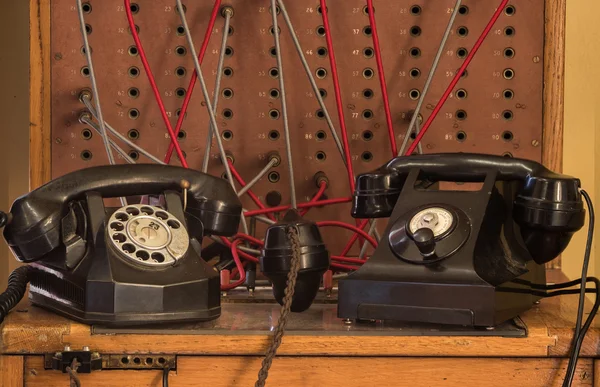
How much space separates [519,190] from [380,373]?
0.84ft

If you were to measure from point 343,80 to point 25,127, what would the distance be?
62 centimetres

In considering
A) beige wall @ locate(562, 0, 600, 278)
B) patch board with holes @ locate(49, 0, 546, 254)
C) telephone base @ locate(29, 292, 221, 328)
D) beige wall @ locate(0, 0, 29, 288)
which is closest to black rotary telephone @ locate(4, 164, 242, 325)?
telephone base @ locate(29, 292, 221, 328)

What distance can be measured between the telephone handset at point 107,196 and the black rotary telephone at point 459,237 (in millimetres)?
157

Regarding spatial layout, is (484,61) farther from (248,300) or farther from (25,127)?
(25,127)

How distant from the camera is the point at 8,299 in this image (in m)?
0.87

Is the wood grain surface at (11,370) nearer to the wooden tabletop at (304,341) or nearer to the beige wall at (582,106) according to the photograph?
the wooden tabletop at (304,341)

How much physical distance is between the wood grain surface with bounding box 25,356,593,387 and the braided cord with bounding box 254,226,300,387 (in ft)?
0.09

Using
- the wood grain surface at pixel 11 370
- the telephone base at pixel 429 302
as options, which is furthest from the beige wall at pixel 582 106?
the wood grain surface at pixel 11 370

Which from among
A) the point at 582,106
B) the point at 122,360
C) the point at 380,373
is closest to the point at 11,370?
the point at 122,360

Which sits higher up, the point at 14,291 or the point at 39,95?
the point at 39,95

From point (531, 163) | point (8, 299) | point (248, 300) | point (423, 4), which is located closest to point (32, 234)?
point (8, 299)

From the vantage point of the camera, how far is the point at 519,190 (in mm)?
904

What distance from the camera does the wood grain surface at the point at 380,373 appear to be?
0.78 metres

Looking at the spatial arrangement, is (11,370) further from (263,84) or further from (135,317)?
(263,84)
